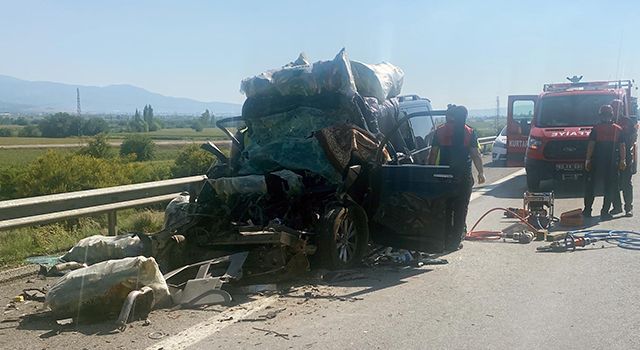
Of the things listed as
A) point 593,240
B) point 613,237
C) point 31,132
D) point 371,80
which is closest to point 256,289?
point 371,80

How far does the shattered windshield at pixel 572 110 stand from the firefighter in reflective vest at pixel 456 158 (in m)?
7.49

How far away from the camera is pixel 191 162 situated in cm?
2020

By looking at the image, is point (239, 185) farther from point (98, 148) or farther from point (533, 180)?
point (98, 148)

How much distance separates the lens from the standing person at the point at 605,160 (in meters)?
11.6

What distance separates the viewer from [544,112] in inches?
643

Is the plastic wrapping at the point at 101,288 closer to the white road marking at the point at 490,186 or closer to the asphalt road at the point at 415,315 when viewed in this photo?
the asphalt road at the point at 415,315

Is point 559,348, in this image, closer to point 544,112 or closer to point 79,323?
point 79,323

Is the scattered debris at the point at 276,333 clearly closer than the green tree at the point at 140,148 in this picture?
Yes

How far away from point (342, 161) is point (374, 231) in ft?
2.87

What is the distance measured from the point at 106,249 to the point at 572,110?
481 inches

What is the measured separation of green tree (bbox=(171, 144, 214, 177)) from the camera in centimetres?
1874

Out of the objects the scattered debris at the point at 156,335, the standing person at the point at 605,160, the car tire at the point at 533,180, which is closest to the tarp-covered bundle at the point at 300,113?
the scattered debris at the point at 156,335

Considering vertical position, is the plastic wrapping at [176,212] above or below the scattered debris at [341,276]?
above

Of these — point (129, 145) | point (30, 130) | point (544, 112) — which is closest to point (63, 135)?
point (30, 130)
